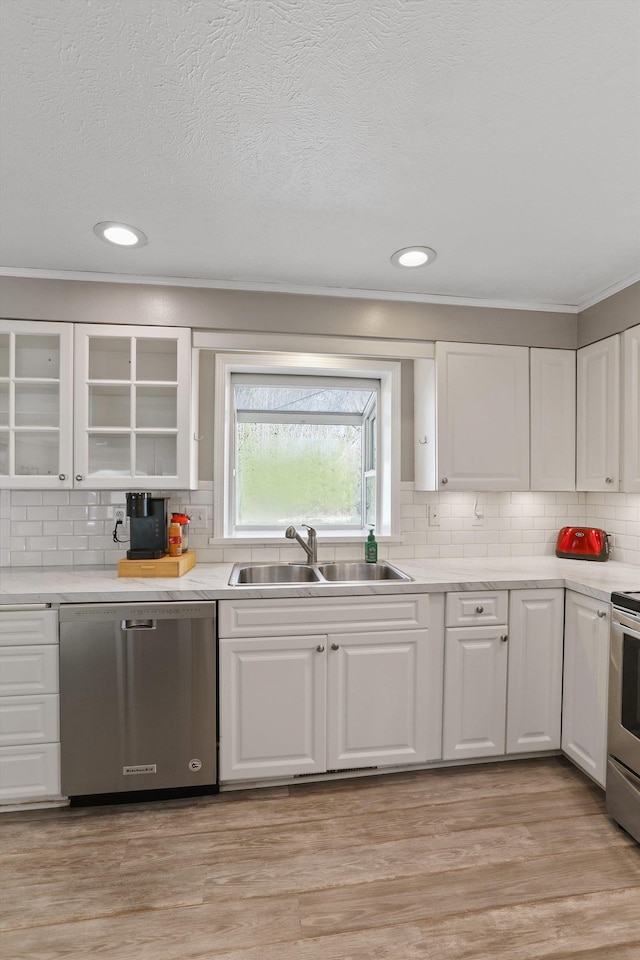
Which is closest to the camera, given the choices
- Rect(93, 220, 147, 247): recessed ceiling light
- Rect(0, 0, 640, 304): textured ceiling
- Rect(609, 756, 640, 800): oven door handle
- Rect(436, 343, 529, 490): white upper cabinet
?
Rect(0, 0, 640, 304): textured ceiling

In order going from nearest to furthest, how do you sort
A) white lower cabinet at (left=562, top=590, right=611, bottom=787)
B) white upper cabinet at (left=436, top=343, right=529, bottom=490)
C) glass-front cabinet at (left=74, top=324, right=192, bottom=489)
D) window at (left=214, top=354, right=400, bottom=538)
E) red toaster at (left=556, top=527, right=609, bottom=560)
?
1. white lower cabinet at (left=562, top=590, right=611, bottom=787)
2. glass-front cabinet at (left=74, top=324, right=192, bottom=489)
3. white upper cabinet at (left=436, top=343, right=529, bottom=490)
4. red toaster at (left=556, top=527, right=609, bottom=560)
5. window at (left=214, top=354, right=400, bottom=538)

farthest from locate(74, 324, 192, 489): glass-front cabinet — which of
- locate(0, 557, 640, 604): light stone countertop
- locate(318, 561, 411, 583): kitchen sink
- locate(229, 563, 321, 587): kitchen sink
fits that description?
locate(318, 561, 411, 583): kitchen sink

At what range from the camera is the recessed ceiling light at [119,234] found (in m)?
1.97

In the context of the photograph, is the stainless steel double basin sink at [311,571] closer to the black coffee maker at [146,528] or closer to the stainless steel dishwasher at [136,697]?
the black coffee maker at [146,528]

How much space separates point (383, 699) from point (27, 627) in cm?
161

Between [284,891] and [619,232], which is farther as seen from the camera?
[619,232]

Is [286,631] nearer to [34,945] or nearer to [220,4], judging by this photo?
[34,945]

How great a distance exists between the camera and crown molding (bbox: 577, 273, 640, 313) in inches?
94.9

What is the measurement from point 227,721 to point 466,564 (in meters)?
1.52

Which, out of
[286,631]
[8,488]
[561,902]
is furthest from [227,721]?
[8,488]

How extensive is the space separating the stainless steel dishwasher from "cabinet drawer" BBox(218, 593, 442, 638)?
113 millimetres

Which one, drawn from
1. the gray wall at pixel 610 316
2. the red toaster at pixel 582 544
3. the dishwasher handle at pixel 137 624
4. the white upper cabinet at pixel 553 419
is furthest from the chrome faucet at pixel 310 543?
the gray wall at pixel 610 316

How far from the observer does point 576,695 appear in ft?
7.44

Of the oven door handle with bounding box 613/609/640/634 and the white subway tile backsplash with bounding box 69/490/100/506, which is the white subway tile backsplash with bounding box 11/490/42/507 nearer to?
the white subway tile backsplash with bounding box 69/490/100/506
